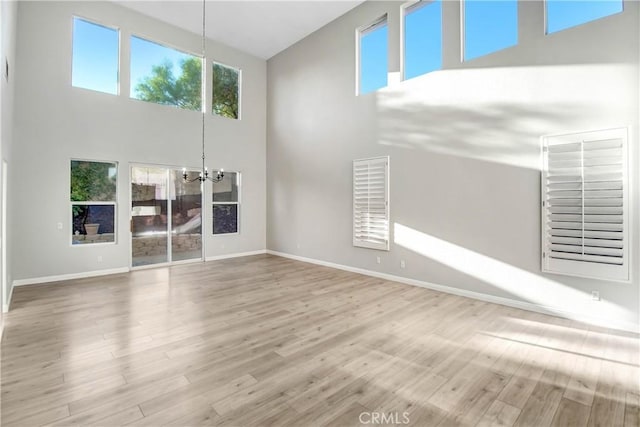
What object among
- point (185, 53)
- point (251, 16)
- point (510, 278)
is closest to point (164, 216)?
point (185, 53)

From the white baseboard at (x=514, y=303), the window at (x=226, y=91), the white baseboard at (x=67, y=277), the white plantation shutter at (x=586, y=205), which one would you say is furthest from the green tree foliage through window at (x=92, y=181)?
the white plantation shutter at (x=586, y=205)

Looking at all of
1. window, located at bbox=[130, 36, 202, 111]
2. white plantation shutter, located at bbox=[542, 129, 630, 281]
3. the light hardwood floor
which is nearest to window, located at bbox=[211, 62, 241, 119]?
window, located at bbox=[130, 36, 202, 111]

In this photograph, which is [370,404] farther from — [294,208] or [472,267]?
[294,208]

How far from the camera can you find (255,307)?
4.13m

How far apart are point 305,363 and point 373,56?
5719mm

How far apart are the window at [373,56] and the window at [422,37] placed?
44 cm

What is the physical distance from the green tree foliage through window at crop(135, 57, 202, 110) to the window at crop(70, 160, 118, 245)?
181cm

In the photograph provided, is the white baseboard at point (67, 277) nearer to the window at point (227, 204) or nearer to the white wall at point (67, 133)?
the white wall at point (67, 133)

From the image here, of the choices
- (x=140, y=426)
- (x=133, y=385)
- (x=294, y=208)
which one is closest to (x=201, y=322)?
(x=133, y=385)

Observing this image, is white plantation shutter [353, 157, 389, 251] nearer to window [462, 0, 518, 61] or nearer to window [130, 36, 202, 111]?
window [462, 0, 518, 61]

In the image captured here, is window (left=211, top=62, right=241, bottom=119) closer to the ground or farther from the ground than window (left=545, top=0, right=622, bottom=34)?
farther from the ground

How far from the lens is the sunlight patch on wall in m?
3.59

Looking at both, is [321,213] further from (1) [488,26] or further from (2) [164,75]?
(2) [164,75]

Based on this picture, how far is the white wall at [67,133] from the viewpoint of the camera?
527cm
